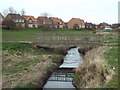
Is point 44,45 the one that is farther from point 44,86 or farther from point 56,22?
point 56,22

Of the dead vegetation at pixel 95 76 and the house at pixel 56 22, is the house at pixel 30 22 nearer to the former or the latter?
the house at pixel 56 22

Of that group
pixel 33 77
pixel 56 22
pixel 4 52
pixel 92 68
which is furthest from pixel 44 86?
pixel 56 22

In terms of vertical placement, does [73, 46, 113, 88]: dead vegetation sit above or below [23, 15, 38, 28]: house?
below

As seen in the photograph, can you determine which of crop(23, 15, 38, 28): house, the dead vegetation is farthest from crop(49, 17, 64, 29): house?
the dead vegetation

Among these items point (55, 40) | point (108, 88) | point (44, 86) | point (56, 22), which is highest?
point (56, 22)

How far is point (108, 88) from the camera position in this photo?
9.96 m

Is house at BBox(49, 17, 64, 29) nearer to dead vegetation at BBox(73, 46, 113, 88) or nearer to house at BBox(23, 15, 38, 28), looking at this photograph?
house at BBox(23, 15, 38, 28)

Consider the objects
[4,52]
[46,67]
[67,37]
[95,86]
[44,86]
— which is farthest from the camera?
[67,37]

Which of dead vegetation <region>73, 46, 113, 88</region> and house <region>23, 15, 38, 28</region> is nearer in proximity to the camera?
dead vegetation <region>73, 46, 113, 88</region>

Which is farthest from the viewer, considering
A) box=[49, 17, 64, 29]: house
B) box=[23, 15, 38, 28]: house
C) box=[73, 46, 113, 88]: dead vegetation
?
box=[49, 17, 64, 29]: house

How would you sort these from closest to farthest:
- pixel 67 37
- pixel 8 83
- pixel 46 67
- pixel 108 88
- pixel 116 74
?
pixel 108 88 → pixel 116 74 → pixel 8 83 → pixel 46 67 → pixel 67 37

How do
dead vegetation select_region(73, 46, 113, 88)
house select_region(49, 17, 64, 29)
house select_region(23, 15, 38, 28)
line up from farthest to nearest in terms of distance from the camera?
house select_region(49, 17, 64, 29) → house select_region(23, 15, 38, 28) → dead vegetation select_region(73, 46, 113, 88)

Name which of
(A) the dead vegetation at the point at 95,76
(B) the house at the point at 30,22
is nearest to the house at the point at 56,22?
(B) the house at the point at 30,22

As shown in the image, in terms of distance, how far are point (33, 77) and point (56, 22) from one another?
198 feet
